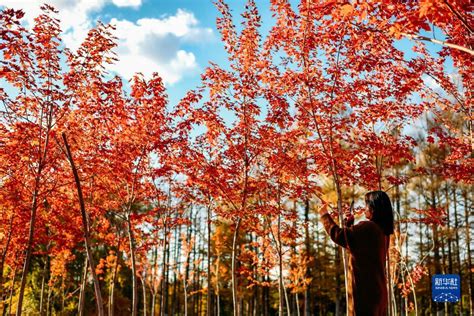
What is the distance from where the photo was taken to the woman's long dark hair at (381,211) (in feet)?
12.9

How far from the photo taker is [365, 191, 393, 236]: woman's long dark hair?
394cm

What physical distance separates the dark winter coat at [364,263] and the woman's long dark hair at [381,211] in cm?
10

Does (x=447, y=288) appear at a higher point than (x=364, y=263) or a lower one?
lower

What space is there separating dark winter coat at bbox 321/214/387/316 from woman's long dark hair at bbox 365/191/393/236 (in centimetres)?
10

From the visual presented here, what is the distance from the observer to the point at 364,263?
3.84 meters

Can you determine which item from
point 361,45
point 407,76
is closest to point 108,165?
point 361,45

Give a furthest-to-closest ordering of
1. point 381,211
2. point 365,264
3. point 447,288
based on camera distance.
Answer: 1. point 447,288
2. point 381,211
3. point 365,264

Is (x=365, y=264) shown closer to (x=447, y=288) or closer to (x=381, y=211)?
(x=381, y=211)

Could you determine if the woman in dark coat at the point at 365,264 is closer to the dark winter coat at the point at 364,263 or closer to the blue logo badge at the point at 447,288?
the dark winter coat at the point at 364,263

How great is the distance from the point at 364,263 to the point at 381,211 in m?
0.47

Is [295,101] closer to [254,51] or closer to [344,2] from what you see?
[254,51]

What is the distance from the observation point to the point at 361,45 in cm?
986

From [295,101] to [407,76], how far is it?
2637 mm

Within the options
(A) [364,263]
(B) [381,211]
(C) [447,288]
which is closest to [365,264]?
(A) [364,263]
